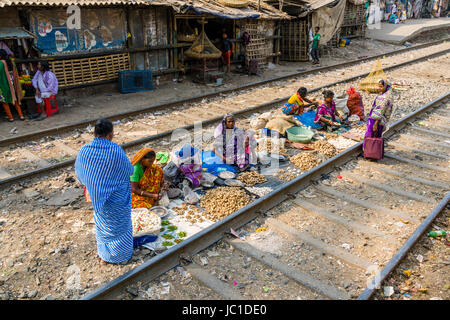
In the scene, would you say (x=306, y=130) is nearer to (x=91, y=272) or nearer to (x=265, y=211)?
(x=265, y=211)

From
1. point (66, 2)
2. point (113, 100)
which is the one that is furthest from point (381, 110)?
point (66, 2)

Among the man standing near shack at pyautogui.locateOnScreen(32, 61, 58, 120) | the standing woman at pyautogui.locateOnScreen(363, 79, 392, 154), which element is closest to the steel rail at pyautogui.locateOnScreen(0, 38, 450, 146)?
the man standing near shack at pyautogui.locateOnScreen(32, 61, 58, 120)

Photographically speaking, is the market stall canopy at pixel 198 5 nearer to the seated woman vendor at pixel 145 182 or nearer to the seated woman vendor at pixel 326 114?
the seated woman vendor at pixel 326 114

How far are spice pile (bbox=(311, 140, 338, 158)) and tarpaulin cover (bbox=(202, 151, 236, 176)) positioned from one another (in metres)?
2.07

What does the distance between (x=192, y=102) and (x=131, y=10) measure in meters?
4.07

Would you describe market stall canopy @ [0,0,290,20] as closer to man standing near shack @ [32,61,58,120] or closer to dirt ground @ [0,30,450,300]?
man standing near shack @ [32,61,58,120]

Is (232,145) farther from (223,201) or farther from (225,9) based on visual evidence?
(225,9)

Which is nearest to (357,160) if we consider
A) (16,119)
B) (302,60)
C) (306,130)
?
(306,130)

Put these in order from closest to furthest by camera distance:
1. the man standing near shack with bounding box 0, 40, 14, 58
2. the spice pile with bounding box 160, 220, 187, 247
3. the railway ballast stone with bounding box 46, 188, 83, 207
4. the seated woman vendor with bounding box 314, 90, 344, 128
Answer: the spice pile with bounding box 160, 220, 187, 247 < the railway ballast stone with bounding box 46, 188, 83, 207 < the seated woman vendor with bounding box 314, 90, 344, 128 < the man standing near shack with bounding box 0, 40, 14, 58

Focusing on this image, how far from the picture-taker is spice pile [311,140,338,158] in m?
7.58

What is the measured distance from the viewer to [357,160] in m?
7.41

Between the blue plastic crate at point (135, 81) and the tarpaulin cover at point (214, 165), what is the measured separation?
22.2 feet

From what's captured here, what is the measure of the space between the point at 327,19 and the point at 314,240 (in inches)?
698

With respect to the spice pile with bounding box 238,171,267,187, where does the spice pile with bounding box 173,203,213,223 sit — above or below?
below
